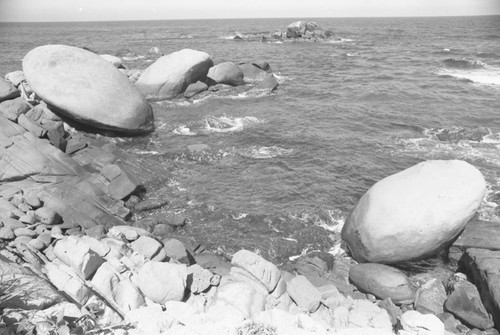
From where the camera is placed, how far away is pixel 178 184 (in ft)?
46.7

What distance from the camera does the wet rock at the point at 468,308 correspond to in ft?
27.0

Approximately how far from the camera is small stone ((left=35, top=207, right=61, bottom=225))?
10359 millimetres

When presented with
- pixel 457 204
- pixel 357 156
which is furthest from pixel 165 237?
pixel 357 156

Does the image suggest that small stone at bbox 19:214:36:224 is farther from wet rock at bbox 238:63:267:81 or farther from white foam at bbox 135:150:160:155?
wet rock at bbox 238:63:267:81

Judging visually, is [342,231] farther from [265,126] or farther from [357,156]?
[265,126]

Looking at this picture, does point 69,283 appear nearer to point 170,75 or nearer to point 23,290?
point 23,290

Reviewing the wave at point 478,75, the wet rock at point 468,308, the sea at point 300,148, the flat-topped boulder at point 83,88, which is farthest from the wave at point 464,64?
the wet rock at point 468,308

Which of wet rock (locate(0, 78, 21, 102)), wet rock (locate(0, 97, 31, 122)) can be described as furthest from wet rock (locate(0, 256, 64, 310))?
wet rock (locate(0, 78, 21, 102))

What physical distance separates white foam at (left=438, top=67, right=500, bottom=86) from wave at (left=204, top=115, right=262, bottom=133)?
20522mm

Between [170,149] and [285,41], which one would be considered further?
[285,41]

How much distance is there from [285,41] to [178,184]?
192 ft

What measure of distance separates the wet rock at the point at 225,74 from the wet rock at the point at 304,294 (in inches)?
816

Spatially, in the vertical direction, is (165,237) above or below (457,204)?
below

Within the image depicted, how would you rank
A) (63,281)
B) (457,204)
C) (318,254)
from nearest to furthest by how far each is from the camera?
(63,281) < (457,204) < (318,254)
